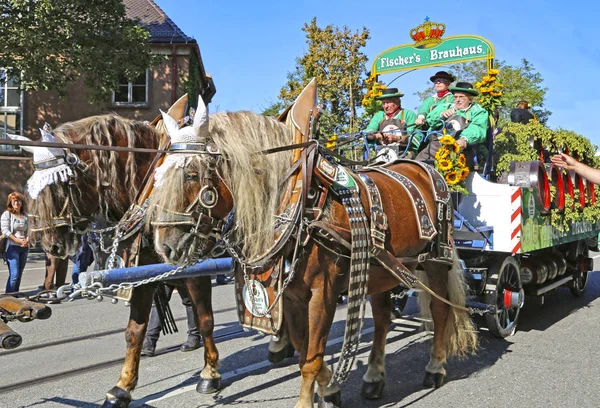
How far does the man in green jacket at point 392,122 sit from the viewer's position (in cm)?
618

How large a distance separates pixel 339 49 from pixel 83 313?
1594cm

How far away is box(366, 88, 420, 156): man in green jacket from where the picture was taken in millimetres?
6184

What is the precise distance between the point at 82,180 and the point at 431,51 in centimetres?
453

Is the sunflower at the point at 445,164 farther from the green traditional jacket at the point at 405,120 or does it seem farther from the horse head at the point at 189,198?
the horse head at the point at 189,198

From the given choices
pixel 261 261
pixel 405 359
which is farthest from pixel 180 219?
pixel 405 359

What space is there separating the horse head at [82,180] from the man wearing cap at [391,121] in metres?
2.58

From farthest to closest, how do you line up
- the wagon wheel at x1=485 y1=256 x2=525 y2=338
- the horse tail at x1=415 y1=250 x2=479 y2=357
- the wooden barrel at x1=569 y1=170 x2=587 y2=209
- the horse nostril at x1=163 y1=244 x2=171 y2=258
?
the wooden barrel at x1=569 y1=170 x2=587 y2=209
the wagon wheel at x1=485 y1=256 x2=525 y2=338
the horse tail at x1=415 y1=250 x2=479 y2=357
the horse nostril at x1=163 y1=244 x2=171 y2=258

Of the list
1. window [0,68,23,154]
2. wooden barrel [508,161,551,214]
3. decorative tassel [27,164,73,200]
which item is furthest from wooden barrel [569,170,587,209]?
window [0,68,23,154]

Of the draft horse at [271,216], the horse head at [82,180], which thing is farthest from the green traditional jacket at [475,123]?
the horse head at [82,180]

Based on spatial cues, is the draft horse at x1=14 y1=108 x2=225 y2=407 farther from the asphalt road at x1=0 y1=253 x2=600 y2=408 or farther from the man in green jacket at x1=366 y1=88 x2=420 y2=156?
the man in green jacket at x1=366 y1=88 x2=420 y2=156

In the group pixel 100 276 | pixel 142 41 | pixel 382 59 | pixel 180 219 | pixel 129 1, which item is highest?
pixel 129 1

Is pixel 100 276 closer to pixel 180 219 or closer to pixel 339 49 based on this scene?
pixel 180 219

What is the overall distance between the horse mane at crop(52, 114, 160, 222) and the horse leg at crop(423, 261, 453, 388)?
2.56 metres

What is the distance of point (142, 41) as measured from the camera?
1560cm
